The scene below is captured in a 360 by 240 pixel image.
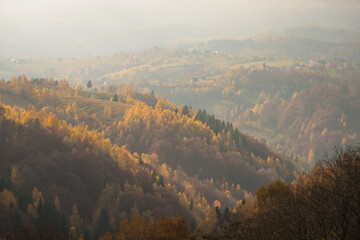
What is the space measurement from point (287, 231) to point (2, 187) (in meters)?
118

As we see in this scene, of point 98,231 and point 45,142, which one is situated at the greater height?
point 45,142

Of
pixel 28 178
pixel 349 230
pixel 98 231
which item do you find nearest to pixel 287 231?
pixel 349 230

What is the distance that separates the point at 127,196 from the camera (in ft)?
615

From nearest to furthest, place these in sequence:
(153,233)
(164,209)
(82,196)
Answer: (153,233) < (82,196) < (164,209)

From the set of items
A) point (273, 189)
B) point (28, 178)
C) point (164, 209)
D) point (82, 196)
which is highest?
point (273, 189)

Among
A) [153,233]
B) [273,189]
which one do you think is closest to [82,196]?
[273,189]

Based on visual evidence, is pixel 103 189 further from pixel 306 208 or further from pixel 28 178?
pixel 306 208

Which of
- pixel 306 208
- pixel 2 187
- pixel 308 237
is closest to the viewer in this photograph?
pixel 308 237

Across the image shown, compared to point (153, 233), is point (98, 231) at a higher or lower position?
lower

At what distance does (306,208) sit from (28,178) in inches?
5179

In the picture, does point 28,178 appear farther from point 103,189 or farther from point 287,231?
point 287,231

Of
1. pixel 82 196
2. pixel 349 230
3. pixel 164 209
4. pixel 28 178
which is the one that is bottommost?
pixel 164 209

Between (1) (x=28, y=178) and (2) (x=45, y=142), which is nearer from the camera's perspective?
(1) (x=28, y=178)

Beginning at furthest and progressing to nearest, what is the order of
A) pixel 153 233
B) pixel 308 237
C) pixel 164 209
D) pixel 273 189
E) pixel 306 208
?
pixel 164 209 < pixel 273 189 < pixel 153 233 < pixel 306 208 < pixel 308 237
